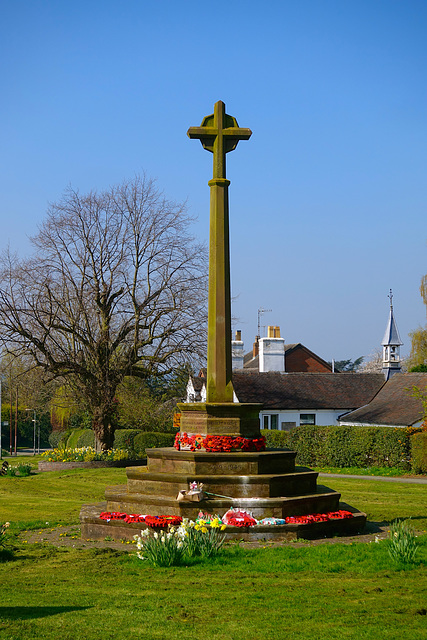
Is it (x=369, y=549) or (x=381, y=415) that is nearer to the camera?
(x=369, y=549)

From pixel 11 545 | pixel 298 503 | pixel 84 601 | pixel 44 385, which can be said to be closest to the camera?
pixel 84 601

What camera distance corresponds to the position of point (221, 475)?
11.8 meters

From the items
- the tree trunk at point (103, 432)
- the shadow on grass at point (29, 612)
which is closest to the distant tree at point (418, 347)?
the tree trunk at point (103, 432)

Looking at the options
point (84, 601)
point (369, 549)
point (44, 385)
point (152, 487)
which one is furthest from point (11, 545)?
point (44, 385)

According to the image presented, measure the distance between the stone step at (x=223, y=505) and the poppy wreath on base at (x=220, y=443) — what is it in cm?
111

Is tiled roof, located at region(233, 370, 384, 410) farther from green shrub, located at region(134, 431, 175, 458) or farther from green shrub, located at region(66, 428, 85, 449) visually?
green shrub, located at region(66, 428, 85, 449)

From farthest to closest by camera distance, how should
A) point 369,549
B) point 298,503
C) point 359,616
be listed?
point 298,503 < point 369,549 < point 359,616

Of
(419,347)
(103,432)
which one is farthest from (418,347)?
(103,432)

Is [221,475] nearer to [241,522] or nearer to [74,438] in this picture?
[241,522]

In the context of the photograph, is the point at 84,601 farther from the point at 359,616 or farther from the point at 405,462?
the point at 405,462

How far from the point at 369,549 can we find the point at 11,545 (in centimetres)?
547

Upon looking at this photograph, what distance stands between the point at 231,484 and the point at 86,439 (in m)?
25.9

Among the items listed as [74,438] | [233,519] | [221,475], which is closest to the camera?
[233,519]

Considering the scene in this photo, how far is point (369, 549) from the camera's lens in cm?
920
